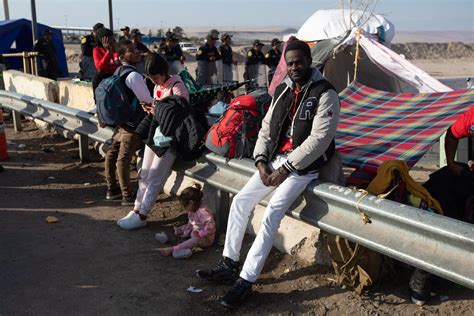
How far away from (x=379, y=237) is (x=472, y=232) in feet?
2.14

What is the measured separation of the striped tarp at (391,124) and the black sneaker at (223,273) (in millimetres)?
1429

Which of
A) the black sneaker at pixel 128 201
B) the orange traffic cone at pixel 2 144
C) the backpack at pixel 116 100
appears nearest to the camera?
the backpack at pixel 116 100

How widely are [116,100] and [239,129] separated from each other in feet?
5.77

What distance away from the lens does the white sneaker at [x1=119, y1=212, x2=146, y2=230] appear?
18.1 feet

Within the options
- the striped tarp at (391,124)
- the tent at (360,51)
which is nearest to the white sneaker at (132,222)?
the striped tarp at (391,124)

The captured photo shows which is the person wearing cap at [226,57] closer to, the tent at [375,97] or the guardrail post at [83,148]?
the tent at [375,97]

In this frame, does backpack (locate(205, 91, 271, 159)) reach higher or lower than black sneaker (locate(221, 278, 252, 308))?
higher

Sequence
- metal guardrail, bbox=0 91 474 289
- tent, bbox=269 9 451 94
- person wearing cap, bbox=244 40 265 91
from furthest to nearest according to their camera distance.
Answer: person wearing cap, bbox=244 40 265 91 → tent, bbox=269 9 451 94 → metal guardrail, bbox=0 91 474 289

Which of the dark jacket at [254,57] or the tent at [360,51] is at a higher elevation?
the tent at [360,51]

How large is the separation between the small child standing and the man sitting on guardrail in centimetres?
58

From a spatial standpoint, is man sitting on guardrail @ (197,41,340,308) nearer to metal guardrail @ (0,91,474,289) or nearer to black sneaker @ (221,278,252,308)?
Answer: black sneaker @ (221,278,252,308)

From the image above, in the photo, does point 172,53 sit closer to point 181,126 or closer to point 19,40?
point 19,40

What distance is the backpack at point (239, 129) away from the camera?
490 centimetres

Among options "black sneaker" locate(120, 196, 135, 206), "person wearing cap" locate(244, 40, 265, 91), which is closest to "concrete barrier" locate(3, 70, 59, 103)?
"black sneaker" locate(120, 196, 135, 206)
